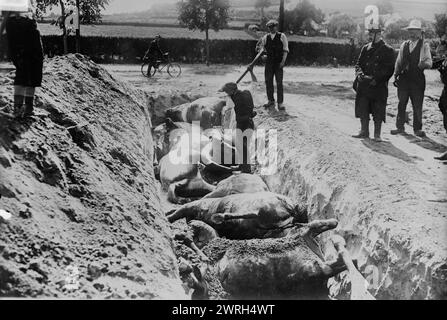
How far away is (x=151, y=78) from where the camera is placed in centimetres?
1527

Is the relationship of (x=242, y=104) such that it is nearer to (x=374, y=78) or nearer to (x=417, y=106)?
(x=374, y=78)

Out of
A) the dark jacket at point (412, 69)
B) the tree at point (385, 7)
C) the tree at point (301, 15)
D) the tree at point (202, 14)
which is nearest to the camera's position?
the dark jacket at point (412, 69)

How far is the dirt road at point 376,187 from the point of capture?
499cm

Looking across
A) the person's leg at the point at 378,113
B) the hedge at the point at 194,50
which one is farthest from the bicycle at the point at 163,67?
the person's leg at the point at 378,113

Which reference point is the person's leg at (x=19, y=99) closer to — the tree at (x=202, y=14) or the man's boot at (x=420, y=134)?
the man's boot at (x=420, y=134)

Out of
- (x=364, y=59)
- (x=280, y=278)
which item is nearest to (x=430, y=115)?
(x=364, y=59)

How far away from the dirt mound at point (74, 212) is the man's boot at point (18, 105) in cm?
12

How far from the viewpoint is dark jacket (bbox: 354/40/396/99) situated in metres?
8.32

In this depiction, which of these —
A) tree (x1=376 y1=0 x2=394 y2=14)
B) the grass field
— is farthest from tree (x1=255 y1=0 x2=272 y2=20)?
tree (x1=376 y1=0 x2=394 y2=14)

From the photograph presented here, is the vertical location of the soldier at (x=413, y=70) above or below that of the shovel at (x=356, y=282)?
above

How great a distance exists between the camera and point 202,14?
15672 millimetres
